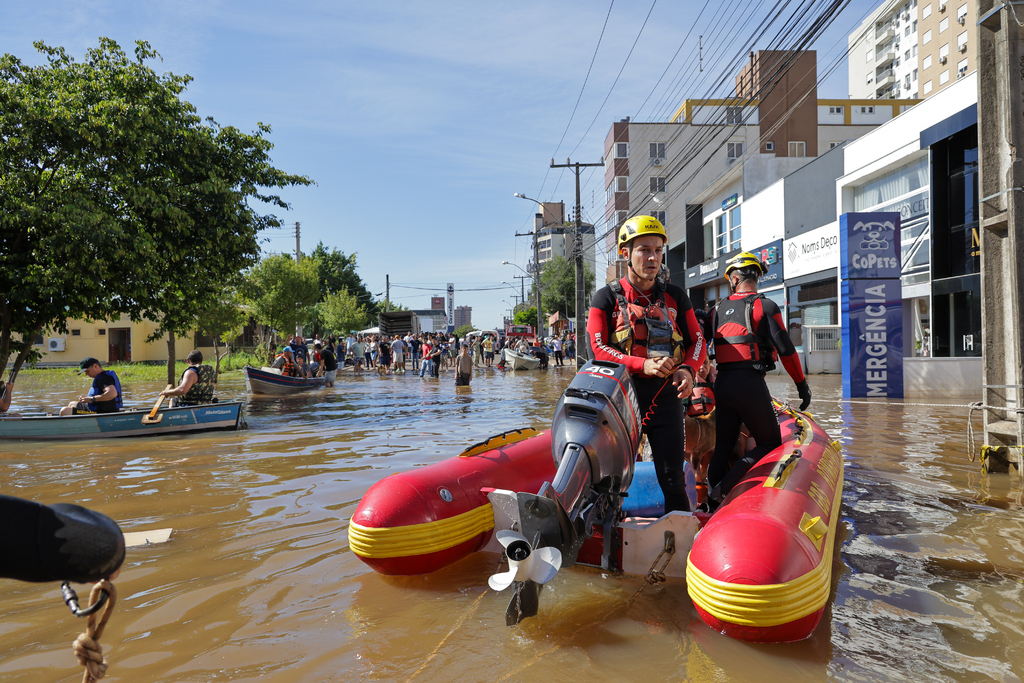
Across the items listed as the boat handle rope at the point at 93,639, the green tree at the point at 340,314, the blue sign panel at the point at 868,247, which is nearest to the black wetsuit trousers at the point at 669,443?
the boat handle rope at the point at 93,639

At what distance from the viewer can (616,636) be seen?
3.06m

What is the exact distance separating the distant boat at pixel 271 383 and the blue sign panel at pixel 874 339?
14280mm

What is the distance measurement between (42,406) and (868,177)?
24.9m

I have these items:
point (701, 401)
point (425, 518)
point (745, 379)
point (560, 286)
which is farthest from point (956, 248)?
point (560, 286)

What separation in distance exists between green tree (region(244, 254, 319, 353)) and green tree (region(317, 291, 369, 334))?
1612 centimetres

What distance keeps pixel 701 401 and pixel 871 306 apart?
10214 millimetres

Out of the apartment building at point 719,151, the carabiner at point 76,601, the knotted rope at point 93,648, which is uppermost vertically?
the apartment building at point 719,151

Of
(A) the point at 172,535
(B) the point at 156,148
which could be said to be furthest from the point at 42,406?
(A) the point at 172,535

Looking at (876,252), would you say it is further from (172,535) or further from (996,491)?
(172,535)

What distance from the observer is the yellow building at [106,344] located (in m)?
39.8

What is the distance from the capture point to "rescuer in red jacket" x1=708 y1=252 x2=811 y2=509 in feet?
14.3

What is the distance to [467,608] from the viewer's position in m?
3.41

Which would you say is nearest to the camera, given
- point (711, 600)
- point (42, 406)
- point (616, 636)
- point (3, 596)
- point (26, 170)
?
point (711, 600)

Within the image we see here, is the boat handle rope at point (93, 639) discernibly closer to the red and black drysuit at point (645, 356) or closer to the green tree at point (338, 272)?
the red and black drysuit at point (645, 356)
